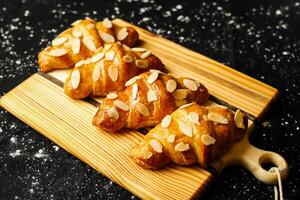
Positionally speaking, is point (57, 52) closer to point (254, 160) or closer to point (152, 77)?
point (152, 77)

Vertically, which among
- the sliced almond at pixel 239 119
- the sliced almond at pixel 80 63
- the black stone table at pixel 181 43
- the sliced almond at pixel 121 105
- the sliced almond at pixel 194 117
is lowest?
the black stone table at pixel 181 43

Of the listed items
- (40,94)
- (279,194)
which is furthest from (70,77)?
(279,194)

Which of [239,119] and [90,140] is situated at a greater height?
[239,119]

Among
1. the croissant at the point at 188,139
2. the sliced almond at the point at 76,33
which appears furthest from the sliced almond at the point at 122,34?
the croissant at the point at 188,139

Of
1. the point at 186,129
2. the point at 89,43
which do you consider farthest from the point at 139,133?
the point at 89,43

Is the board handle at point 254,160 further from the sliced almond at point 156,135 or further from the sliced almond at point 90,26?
the sliced almond at point 90,26

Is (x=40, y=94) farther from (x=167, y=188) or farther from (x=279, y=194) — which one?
(x=279, y=194)
